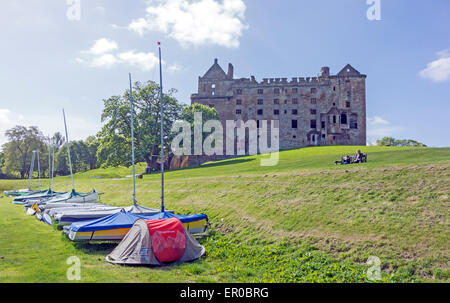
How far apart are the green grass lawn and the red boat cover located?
34.8 inches

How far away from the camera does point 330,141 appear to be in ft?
309

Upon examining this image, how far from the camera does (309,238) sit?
1727cm

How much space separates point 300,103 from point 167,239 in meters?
87.5

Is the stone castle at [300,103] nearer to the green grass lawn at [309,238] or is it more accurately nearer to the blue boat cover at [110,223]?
the green grass lawn at [309,238]

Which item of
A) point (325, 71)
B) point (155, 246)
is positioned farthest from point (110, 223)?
point (325, 71)

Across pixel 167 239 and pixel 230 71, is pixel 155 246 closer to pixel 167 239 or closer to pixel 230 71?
pixel 167 239

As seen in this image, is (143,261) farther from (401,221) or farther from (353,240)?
(401,221)

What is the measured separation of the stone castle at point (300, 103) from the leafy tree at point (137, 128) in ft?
89.9

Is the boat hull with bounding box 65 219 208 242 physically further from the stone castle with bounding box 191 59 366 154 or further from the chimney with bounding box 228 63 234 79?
the chimney with bounding box 228 63 234 79

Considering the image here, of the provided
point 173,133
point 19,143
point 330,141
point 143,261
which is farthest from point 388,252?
point 19,143

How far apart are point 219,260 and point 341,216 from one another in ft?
24.0

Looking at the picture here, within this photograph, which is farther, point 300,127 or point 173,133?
point 300,127

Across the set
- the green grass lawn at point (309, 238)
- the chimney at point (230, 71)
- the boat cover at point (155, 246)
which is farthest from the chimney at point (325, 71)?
the boat cover at point (155, 246)
